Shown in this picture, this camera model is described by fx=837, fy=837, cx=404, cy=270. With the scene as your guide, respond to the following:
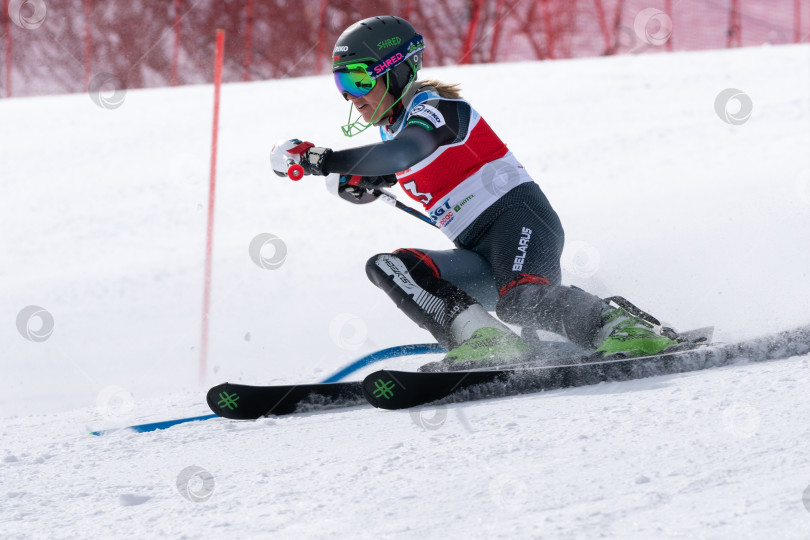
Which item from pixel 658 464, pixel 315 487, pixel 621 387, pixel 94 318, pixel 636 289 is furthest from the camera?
pixel 94 318

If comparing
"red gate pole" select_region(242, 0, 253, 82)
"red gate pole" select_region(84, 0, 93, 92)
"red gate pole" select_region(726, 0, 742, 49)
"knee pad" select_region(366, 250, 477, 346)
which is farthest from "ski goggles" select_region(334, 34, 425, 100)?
"red gate pole" select_region(726, 0, 742, 49)

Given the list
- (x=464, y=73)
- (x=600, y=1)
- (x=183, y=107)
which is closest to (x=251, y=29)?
(x=183, y=107)

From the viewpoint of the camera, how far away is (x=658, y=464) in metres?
1.88

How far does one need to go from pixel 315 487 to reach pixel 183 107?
964 cm

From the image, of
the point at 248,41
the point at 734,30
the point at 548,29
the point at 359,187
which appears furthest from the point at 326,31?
the point at 359,187

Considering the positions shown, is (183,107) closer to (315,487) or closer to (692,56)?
(692,56)

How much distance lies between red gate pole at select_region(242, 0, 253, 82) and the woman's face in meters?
8.71

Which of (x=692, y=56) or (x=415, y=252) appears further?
(x=692, y=56)

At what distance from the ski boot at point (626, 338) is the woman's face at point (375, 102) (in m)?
1.12

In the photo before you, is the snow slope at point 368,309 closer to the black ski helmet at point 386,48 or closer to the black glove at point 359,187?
the black glove at point 359,187

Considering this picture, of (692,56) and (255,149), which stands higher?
(692,56)

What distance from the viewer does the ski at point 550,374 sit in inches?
105

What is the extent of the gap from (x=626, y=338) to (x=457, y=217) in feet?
2.79

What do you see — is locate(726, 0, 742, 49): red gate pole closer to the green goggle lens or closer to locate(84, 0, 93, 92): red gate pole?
locate(84, 0, 93, 92): red gate pole
